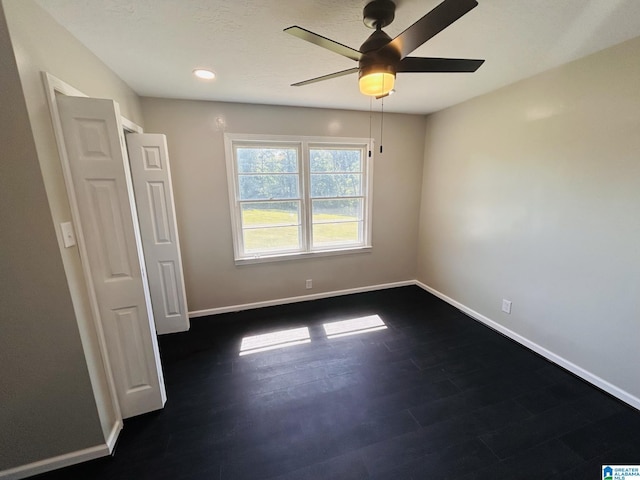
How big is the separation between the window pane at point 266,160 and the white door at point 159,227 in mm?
816

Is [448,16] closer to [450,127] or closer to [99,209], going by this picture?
[99,209]

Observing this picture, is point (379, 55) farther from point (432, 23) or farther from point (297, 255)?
point (297, 255)

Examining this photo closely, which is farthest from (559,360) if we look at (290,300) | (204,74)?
(204,74)

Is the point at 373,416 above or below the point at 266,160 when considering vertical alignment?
below

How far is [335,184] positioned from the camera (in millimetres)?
3396

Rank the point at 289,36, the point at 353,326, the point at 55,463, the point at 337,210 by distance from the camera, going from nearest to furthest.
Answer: the point at 55,463 < the point at 289,36 < the point at 353,326 < the point at 337,210

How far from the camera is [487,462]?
1.47 meters

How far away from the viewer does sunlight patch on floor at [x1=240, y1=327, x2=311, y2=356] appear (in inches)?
99.0

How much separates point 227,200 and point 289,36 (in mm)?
1851

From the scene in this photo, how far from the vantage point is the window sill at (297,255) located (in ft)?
10.4

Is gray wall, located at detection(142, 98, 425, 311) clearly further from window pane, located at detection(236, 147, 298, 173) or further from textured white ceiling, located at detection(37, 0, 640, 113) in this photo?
textured white ceiling, located at detection(37, 0, 640, 113)

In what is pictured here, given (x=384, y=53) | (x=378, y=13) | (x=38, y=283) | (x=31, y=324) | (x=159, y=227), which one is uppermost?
(x=378, y=13)

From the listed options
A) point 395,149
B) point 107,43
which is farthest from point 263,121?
point 395,149

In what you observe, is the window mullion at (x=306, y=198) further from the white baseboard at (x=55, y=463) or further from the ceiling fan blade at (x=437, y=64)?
the white baseboard at (x=55, y=463)
